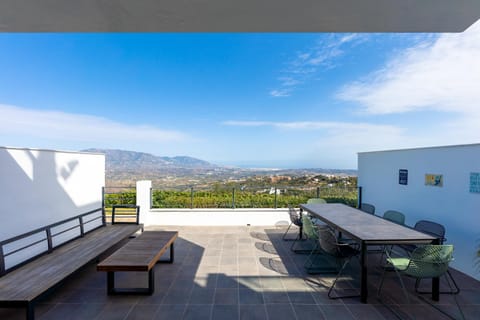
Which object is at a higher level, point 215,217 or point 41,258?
point 41,258

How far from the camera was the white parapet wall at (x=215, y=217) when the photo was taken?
6105mm

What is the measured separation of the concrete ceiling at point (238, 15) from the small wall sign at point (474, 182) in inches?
94.4

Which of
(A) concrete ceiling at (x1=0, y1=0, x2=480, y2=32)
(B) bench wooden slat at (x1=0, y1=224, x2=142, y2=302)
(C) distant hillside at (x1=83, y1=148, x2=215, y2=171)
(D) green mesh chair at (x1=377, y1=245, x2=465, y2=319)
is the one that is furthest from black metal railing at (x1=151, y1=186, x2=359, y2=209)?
(A) concrete ceiling at (x1=0, y1=0, x2=480, y2=32)

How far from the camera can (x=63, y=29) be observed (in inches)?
80.7

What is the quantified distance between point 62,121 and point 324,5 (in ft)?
50.2

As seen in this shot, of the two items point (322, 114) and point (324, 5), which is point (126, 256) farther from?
point (322, 114)

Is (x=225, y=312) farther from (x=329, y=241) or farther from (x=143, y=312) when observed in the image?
(x=329, y=241)

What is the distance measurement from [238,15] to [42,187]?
4.03 meters

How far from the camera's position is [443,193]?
148 inches

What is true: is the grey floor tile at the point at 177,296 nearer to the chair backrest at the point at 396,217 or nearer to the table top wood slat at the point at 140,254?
the table top wood slat at the point at 140,254

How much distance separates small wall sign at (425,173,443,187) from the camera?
3.86 meters

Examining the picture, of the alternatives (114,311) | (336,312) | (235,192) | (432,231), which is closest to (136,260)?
(114,311)

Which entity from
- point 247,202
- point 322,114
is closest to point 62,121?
point 247,202

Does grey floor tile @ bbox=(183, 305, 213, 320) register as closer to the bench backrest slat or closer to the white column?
the bench backrest slat
